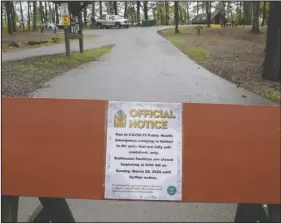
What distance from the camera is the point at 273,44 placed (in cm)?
174

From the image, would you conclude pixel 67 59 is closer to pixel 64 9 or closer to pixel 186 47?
pixel 64 9

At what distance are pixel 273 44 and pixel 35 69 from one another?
4.03 feet

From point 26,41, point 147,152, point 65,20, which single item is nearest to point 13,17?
point 26,41

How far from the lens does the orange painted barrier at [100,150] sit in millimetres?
1331

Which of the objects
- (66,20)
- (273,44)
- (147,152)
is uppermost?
(66,20)

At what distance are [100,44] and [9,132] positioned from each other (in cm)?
71

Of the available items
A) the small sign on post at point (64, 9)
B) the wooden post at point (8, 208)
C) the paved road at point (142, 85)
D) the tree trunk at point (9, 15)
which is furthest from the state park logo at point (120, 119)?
the tree trunk at point (9, 15)

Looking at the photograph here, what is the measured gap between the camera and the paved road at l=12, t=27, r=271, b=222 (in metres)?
1.74

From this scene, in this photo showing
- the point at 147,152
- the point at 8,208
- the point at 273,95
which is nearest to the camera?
the point at 147,152

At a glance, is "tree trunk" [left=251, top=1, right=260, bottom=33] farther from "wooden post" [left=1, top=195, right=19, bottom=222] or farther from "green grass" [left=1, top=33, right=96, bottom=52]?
"wooden post" [left=1, top=195, right=19, bottom=222]

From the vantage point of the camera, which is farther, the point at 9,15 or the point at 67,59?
the point at 67,59

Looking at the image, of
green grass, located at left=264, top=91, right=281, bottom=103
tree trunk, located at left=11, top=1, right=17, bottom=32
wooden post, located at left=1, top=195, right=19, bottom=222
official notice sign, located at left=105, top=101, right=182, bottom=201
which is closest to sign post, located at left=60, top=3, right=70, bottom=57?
tree trunk, located at left=11, top=1, right=17, bottom=32

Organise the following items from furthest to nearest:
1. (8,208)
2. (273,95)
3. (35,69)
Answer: (35,69)
(273,95)
(8,208)

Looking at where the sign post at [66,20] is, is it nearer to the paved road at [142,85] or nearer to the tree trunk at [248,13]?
the paved road at [142,85]
